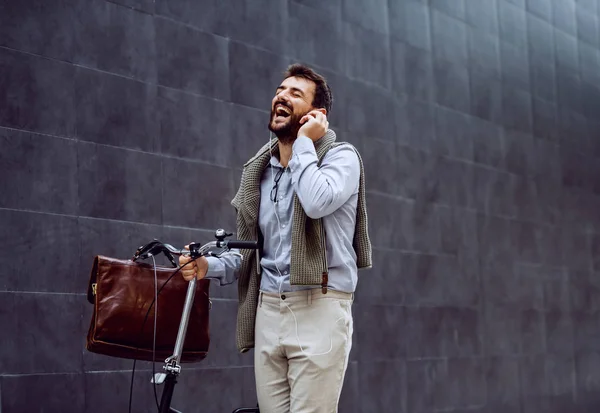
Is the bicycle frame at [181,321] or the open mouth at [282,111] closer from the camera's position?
the bicycle frame at [181,321]

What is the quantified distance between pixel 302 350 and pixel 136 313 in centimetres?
56

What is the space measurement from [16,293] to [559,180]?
20.7 ft

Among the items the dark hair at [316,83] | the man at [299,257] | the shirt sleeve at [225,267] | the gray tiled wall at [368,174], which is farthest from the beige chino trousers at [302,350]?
the gray tiled wall at [368,174]

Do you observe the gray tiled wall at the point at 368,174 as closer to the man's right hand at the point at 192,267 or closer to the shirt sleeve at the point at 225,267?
the shirt sleeve at the point at 225,267

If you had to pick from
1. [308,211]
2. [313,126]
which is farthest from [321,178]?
[313,126]

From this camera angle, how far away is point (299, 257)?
10.6 ft

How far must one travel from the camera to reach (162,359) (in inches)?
132

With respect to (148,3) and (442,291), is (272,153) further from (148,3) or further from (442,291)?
(442,291)

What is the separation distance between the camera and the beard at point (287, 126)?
342 cm

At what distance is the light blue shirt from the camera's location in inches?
126

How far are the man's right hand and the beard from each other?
1.65 feet

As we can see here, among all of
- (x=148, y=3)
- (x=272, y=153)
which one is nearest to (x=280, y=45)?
(x=148, y=3)

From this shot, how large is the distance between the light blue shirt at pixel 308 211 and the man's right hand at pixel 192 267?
6 centimetres

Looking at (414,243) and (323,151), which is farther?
(414,243)
